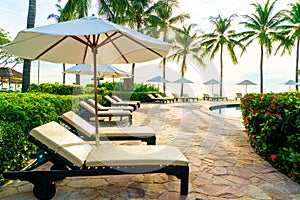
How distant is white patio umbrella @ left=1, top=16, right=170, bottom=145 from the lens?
275 centimetres

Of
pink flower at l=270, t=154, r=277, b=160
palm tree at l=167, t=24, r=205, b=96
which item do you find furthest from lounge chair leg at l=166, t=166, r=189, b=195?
palm tree at l=167, t=24, r=205, b=96

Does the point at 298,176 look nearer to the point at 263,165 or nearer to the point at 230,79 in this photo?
the point at 263,165

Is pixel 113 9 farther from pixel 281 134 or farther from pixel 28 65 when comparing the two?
pixel 281 134

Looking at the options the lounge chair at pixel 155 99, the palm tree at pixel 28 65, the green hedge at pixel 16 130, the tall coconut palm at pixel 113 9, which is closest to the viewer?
the green hedge at pixel 16 130

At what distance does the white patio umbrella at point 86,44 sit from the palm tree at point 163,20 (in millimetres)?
18760

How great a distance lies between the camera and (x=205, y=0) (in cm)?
829

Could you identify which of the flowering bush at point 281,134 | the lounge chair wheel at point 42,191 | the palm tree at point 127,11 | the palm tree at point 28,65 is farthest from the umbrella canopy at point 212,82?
Result: the lounge chair wheel at point 42,191

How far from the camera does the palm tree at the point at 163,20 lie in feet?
74.7

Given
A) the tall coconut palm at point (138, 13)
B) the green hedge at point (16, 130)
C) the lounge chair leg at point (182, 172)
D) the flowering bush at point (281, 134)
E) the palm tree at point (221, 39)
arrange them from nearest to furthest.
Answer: the lounge chair leg at point (182, 172)
the green hedge at point (16, 130)
the flowering bush at point (281, 134)
the tall coconut palm at point (138, 13)
the palm tree at point (221, 39)

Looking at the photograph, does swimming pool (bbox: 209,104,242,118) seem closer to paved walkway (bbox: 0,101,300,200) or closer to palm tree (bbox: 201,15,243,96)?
palm tree (bbox: 201,15,243,96)

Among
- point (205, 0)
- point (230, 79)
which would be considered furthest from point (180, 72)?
point (205, 0)

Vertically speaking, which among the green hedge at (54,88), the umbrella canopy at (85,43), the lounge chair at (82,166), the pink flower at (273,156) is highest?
the umbrella canopy at (85,43)

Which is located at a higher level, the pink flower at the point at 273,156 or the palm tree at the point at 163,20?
the palm tree at the point at 163,20

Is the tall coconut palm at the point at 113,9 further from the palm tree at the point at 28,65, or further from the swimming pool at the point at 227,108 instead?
the swimming pool at the point at 227,108
